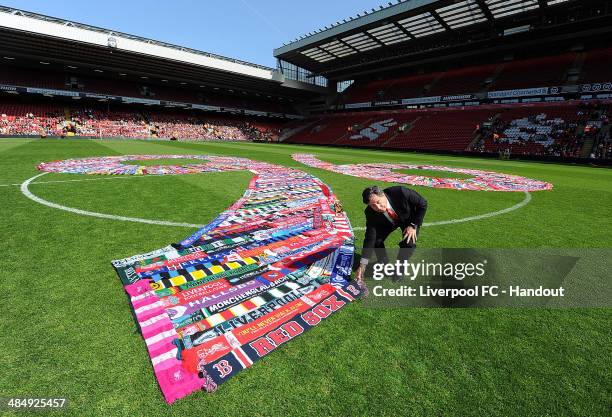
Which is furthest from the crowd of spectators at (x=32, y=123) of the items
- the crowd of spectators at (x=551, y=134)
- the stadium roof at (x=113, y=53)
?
the crowd of spectators at (x=551, y=134)

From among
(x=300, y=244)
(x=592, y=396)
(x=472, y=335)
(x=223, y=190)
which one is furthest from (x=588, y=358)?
(x=223, y=190)

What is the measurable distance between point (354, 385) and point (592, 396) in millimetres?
1837

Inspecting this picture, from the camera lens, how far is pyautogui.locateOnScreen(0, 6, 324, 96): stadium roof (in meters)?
36.4

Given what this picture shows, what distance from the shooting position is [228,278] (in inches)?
164

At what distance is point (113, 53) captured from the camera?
1730 inches

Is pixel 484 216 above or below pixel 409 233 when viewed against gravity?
below

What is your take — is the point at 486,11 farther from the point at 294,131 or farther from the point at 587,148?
the point at 294,131

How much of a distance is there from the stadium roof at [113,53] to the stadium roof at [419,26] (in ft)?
33.0

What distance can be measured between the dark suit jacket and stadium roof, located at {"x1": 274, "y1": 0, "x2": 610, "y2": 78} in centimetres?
4063

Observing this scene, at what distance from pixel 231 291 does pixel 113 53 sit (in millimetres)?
53467

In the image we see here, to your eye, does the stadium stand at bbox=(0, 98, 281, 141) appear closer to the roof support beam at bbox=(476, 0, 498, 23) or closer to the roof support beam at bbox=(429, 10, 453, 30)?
the roof support beam at bbox=(429, 10, 453, 30)

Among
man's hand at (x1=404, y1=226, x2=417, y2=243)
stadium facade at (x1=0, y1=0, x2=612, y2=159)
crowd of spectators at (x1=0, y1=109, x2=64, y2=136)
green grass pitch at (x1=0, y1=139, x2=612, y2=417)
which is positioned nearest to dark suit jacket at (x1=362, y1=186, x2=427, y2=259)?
man's hand at (x1=404, y1=226, x2=417, y2=243)

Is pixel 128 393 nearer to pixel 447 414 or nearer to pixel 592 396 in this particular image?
pixel 447 414

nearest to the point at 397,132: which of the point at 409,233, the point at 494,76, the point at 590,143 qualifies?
the point at 494,76
